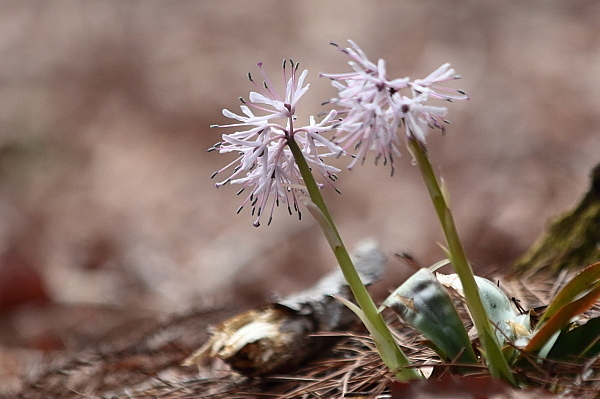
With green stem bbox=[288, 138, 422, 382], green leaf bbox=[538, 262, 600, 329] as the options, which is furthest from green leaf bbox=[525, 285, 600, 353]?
green stem bbox=[288, 138, 422, 382]

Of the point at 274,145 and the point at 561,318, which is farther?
the point at 274,145

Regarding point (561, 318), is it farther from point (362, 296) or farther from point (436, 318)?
point (362, 296)

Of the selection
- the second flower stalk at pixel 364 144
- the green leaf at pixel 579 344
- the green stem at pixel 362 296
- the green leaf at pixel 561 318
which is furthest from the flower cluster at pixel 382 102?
the green leaf at pixel 579 344

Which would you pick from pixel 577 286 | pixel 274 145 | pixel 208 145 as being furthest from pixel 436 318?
pixel 208 145

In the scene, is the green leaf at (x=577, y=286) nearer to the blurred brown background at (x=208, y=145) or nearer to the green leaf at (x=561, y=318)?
the green leaf at (x=561, y=318)

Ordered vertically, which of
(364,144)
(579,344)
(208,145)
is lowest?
(579,344)

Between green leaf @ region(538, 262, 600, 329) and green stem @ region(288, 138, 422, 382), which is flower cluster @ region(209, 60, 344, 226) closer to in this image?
green stem @ region(288, 138, 422, 382)

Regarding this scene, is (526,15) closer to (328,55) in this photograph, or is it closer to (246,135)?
(328,55)
